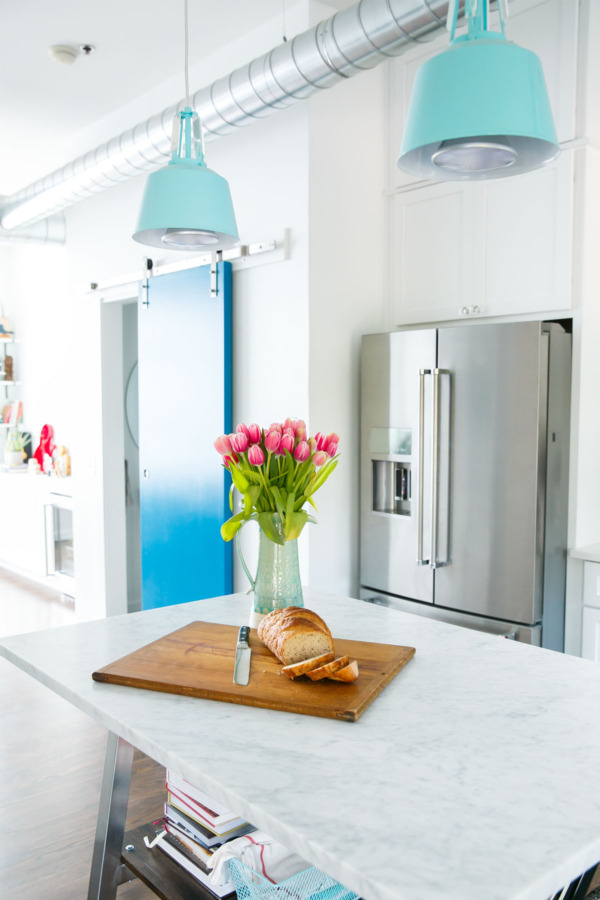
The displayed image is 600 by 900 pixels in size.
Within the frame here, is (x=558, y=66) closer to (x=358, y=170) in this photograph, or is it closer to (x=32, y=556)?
(x=358, y=170)

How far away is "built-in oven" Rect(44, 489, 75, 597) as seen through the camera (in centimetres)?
591

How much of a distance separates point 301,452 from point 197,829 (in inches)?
34.5

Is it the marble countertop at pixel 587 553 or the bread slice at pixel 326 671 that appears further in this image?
the marble countertop at pixel 587 553

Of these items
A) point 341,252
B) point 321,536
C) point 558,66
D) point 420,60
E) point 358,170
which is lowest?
point 321,536

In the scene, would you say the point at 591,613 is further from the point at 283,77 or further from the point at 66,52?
the point at 66,52

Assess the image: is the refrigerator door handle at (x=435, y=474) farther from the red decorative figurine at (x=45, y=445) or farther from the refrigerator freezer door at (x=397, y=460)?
the red decorative figurine at (x=45, y=445)

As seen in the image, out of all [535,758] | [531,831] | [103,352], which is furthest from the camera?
[103,352]

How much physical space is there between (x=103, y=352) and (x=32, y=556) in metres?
2.28

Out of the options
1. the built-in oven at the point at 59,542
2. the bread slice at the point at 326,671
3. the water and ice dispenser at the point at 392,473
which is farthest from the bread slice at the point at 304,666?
the built-in oven at the point at 59,542

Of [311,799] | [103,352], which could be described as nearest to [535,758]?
[311,799]

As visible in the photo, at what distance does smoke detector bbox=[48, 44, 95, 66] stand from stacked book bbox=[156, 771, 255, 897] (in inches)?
132

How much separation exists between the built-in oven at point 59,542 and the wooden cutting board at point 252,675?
4.41 metres

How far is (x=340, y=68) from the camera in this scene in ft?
8.87

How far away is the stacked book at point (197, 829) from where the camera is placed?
1.63 metres
